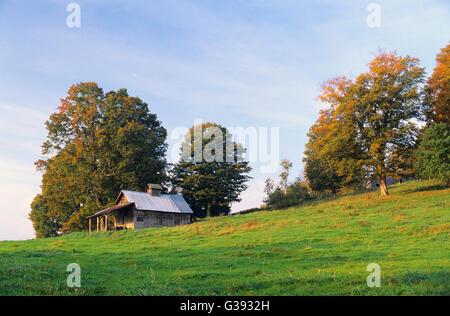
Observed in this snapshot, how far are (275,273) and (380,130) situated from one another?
1372 inches

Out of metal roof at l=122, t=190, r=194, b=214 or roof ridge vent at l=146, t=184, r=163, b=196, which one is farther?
roof ridge vent at l=146, t=184, r=163, b=196

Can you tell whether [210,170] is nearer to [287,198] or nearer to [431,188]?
[287,198]

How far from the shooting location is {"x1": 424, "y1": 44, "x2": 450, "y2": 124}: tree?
41.1m

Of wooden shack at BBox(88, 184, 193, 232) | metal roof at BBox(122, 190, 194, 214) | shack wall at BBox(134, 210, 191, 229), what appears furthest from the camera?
metal roof at BBox(122, 190, 194, 214)

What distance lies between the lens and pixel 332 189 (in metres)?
61.6

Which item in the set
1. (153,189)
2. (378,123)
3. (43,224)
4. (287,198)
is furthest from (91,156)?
(378,123)

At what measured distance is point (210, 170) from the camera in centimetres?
6303

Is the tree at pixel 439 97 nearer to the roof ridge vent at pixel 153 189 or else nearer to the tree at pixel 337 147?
the tree at pixel 337 147

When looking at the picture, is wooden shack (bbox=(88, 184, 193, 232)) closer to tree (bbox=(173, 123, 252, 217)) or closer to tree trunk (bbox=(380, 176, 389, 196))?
tree (bbox=(173, 123, 252, 217))

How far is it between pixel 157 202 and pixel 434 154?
1309 inches

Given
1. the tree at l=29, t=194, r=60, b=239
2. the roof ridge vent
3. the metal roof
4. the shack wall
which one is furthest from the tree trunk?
the tree at l=29, t=194, r=60, b=239

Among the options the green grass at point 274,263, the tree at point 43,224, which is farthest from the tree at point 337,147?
the tree at point 43,224
